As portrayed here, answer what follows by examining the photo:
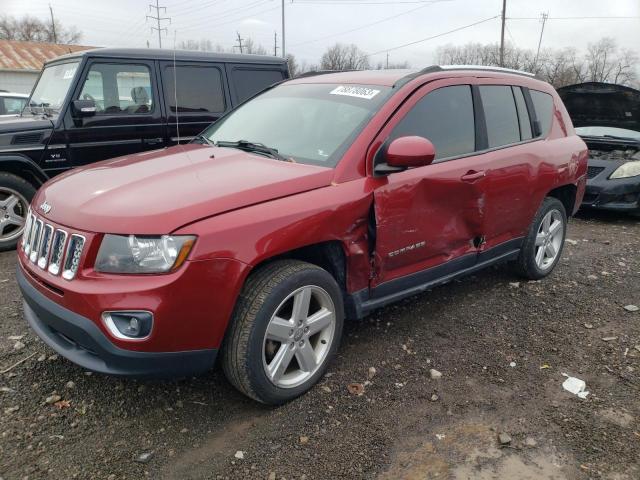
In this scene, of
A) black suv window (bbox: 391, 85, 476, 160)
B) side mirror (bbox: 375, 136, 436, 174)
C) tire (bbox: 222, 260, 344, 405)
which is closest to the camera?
tire (bbox: 222, 260, 344, 405)

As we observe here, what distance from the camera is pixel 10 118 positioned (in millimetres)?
5586

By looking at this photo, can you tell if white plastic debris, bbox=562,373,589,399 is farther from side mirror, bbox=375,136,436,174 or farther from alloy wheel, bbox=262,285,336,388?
side mirror, bbox=375,136,436,174

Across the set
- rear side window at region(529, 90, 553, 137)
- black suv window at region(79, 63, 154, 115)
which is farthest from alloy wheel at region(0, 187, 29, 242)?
rear side window at region(529, 90, 553, 137)

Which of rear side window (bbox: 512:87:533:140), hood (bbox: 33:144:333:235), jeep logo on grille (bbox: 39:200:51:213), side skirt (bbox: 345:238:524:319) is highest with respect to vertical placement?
rear side window (bbox: 512:87:533:140)

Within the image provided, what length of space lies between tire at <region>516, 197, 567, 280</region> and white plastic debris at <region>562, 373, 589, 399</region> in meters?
1.48

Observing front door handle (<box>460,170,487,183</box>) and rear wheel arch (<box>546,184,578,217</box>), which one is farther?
rear wheel arch (<box>546,184,578,217</box>)

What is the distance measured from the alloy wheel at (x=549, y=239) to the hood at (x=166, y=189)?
8.47 ft

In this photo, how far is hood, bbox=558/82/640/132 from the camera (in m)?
7.53

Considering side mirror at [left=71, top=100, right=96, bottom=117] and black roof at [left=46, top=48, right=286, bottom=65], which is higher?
black roof at [left=46, top=48, right=286, bottom=65]

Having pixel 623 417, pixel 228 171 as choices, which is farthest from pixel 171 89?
pixel 623 417

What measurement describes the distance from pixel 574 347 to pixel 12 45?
35.1 meters

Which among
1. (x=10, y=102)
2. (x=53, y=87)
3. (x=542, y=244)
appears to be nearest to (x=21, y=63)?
(x=10, y=102)

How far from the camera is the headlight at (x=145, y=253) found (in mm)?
2232

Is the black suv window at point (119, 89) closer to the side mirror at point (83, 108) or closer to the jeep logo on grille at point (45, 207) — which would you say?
the side mirror at point (83, 108)
